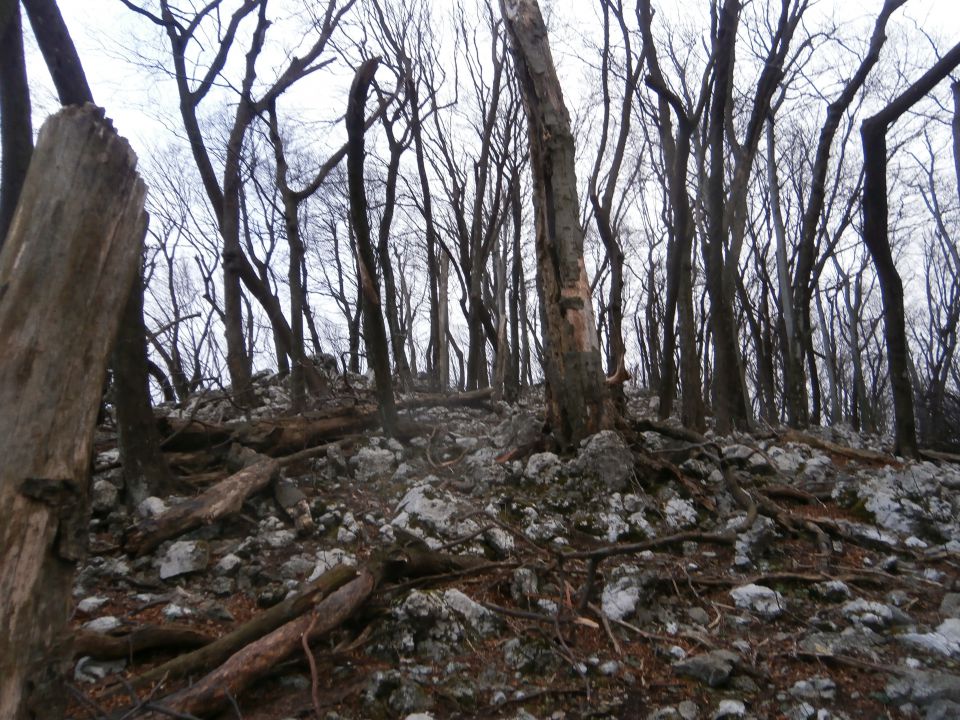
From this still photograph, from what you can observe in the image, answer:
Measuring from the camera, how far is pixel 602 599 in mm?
3299

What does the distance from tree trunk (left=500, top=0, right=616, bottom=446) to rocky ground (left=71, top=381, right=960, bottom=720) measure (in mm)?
377

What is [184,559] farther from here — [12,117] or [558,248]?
[558,248]

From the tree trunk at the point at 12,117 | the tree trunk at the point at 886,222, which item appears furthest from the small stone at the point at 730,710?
the tree trunk at the point at 12,117

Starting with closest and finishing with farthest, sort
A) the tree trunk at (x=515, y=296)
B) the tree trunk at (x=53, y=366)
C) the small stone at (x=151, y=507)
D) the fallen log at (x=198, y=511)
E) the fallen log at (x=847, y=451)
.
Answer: the tree trunk at (x=53, y=366) < the fallen log at (x=198, y=511) < the small stone at (x=151, y=507) < the fallen log at (x=847, y=451) < the tree trunk at (x=515, y=296)

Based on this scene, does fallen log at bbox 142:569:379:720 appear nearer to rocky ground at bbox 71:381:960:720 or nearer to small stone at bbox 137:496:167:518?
rocky ground at bbox 71:381:960:720

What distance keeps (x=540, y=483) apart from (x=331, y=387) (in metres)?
3.77

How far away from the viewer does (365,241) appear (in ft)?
18.3

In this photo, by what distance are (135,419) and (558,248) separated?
3438 mm

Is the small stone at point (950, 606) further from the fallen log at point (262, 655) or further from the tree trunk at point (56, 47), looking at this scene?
the tree trunk at point (56, 47)

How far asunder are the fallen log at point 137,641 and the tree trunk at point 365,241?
11.2ft

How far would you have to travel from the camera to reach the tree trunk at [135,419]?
4465 mm

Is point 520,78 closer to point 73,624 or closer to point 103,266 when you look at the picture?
point 103,266

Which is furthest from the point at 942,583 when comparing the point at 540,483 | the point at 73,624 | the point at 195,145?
the point at 195,145

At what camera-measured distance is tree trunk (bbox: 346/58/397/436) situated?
5207mm
